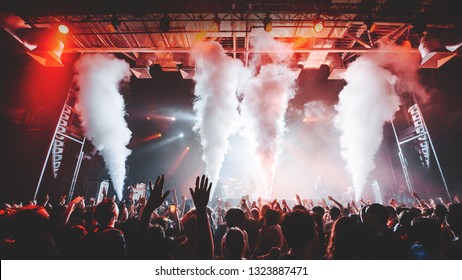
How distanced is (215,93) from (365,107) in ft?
28.3

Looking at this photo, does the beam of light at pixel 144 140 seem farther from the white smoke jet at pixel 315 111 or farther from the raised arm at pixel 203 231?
the raised arm at pixel 203 231

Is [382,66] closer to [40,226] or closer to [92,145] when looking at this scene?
[40,226]

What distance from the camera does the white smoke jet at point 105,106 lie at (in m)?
10.5

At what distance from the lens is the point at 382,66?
9.82 metres

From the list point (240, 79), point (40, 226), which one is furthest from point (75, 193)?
point (40, 226)

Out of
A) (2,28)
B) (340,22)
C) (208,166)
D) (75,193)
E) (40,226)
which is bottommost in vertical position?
(40,226)

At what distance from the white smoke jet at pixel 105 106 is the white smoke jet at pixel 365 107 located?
39.7 ft

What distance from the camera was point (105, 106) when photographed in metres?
12.5

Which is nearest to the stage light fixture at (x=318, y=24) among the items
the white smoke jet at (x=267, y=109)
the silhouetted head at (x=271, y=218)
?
the white smoke jet at (x=267, y=109)

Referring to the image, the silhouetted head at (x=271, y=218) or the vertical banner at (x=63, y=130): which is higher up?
the vertical banner at (x=63, y=130)

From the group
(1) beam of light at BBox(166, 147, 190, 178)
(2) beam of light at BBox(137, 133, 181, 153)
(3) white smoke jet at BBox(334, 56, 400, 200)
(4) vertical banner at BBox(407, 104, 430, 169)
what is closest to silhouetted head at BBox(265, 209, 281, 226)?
(3) white smoke jet at BBox(334, 56, 400, 200)

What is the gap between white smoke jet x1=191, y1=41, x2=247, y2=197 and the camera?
353 inches

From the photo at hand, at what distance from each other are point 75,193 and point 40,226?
42.2ft

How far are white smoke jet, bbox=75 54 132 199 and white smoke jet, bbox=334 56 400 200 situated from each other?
39.7 ft
